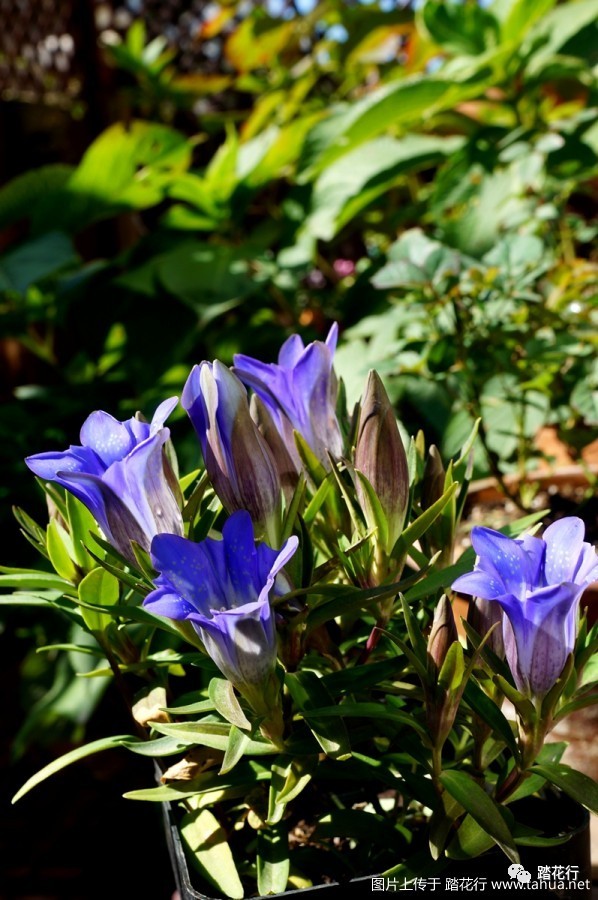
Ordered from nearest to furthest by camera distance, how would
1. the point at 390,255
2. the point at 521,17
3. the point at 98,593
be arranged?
A: the point at 98,593
the point at 390,255
the point at 521,17

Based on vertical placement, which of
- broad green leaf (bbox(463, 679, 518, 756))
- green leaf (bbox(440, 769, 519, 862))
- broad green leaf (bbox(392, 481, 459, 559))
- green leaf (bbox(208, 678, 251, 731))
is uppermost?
broad green leaf (bbox(392, 481, 459, 559))

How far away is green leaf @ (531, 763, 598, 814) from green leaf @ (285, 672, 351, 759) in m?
0.10

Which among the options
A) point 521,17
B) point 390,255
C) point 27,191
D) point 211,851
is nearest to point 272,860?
point 211,851

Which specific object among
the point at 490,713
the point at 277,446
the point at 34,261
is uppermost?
the point at 277,446

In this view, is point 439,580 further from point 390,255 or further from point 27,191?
point 27,191

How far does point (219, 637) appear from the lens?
423 mm

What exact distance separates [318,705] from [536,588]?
133mm

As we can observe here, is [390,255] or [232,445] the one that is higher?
[232,445]

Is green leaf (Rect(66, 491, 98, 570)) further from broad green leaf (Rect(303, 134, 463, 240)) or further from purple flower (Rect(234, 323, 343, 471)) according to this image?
broad green leaf (Rect(303, 134, 463, 240))

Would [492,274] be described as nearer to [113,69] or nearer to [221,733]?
[221,733]

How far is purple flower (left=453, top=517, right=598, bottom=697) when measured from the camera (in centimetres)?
40

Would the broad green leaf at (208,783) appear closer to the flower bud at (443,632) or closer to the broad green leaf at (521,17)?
the flower bud at (443,632)

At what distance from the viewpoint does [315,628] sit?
0.50 metres

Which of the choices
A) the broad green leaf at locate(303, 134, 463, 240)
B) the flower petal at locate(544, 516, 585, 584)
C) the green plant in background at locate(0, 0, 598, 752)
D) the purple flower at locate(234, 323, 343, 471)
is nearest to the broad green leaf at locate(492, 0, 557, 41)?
the green plant in background at locate(0, 0, 598, 752)
